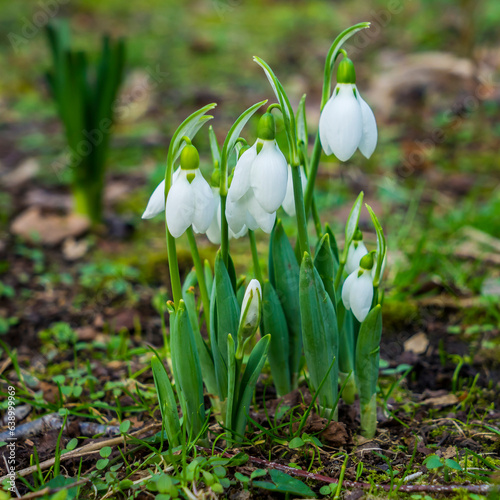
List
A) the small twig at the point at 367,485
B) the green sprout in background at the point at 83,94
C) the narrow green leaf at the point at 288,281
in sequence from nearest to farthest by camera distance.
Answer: the small twig at the point at 367,485, the narrow green leaf at the point at 288,281, the green sprout in background at the point at 83,94

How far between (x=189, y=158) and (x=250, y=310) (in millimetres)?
Result: 375

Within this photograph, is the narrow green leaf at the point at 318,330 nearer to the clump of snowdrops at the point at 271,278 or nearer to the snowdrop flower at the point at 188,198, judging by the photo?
the clump of snowdrops at the point at 271,278

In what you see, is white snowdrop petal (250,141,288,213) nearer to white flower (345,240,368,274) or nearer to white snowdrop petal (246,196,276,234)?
white snowdrop petal (246,196,276,234)

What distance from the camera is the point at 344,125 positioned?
1.18 metres

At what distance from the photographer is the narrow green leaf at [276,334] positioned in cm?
142

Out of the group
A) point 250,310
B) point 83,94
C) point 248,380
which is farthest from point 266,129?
point 83,94

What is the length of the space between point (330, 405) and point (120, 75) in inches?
88.9

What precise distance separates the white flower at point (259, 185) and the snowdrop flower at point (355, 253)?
0.30 m

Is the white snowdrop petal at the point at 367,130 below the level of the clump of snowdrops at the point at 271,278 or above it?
above

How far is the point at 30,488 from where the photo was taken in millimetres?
1261

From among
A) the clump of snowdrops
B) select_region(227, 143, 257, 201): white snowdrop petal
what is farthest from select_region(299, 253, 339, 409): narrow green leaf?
select_region(227, 143, 257, 201): white snowdrop petal

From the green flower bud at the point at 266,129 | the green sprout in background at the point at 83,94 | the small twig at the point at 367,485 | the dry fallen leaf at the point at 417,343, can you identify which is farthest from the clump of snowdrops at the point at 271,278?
the green sprout in background at the point at 83,94

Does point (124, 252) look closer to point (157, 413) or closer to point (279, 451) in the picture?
point (157, 413)

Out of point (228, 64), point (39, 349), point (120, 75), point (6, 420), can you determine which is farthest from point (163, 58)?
point (6, 420)
